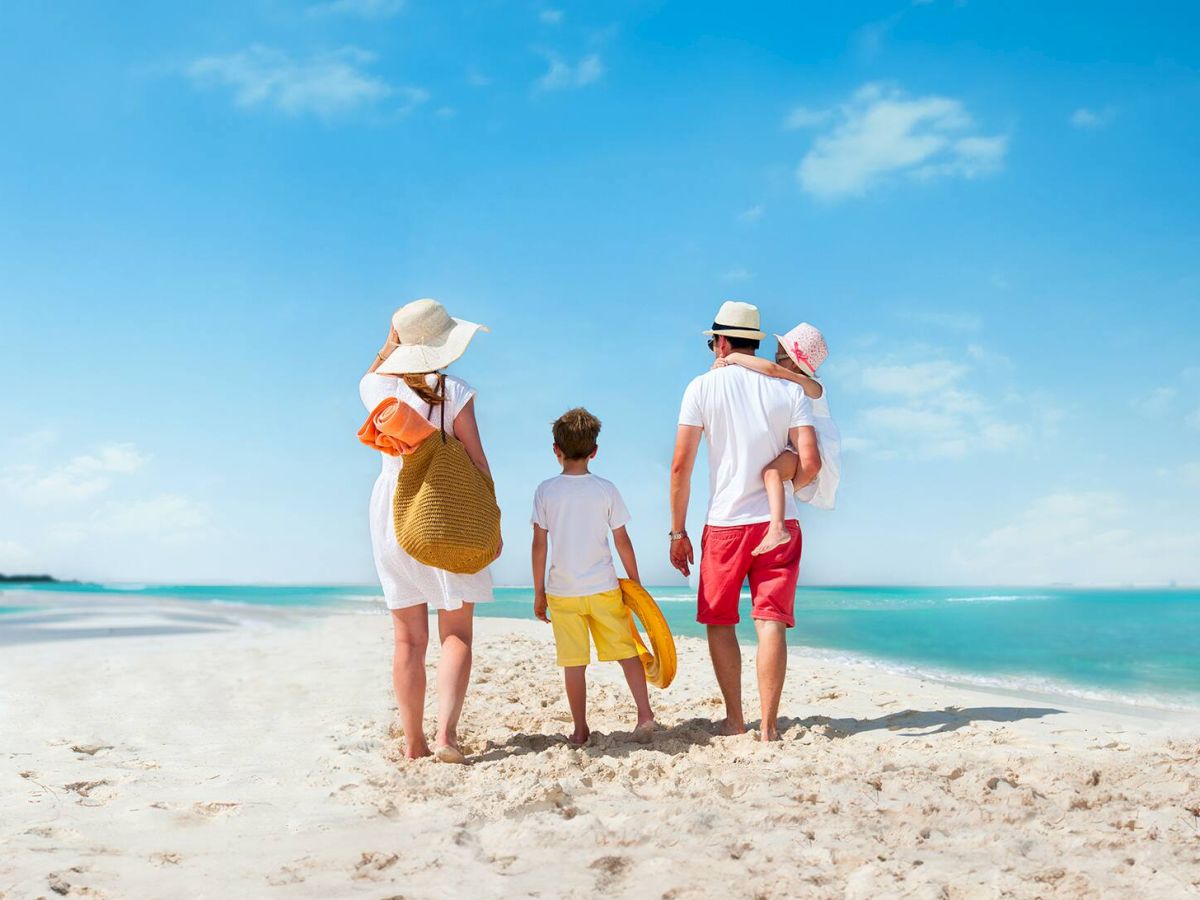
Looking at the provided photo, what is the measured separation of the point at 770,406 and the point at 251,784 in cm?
294

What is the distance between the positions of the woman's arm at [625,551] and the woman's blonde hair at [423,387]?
1.13 meters

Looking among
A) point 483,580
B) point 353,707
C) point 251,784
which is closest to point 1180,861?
point 483,580

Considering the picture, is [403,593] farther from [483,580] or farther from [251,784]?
[251,784]

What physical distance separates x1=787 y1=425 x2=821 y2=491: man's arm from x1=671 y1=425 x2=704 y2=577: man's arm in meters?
0.49

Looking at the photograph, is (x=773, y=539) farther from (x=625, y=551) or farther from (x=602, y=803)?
(x=602, y=803)

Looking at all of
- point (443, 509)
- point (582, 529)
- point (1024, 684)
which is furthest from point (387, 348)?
point (1024, 684)

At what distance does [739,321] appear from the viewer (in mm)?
4555

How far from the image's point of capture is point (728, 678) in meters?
4.46

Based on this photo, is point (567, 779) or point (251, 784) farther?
point (251, 784)

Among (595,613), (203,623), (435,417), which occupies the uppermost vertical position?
→ (435,417)

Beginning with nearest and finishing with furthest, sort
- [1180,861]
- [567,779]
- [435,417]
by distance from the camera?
[1180,861], [567,779], [435,417]

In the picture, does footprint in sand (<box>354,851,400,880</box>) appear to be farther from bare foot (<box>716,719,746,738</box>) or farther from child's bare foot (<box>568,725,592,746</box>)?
bare foot (<box>716,719,746,738</box>)

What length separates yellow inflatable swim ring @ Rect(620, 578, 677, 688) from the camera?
444 centimetres

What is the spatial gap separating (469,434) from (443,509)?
417 mm
